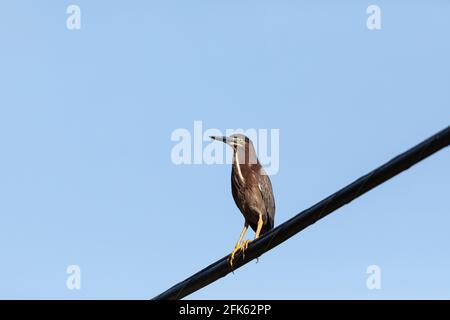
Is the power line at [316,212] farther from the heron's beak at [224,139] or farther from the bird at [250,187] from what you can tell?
the heron's beak at [224,139]

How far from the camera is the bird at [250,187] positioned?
1108 centimetres

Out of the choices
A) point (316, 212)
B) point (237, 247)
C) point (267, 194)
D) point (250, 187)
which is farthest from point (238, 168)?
point (316, 212)

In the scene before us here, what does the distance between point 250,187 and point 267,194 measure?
0.32 meters

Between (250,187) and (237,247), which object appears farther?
Answer: (250,187)

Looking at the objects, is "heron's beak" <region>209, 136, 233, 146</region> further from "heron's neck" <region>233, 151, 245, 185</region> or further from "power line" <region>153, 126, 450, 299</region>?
"power line" <region>153, 126, 450, 299</region>

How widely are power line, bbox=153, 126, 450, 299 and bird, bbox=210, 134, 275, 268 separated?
111 inches

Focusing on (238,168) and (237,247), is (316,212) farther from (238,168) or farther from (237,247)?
(238,168)

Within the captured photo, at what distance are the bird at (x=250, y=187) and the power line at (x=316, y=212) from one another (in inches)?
111

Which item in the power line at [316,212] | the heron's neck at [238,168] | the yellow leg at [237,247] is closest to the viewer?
the power line at [316,212]

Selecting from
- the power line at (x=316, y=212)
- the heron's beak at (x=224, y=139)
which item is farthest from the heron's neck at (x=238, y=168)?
the power line at (x=316, y=212)

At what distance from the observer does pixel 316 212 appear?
6.68 m

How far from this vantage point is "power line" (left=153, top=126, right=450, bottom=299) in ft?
18.9
